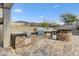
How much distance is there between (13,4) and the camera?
9.44 feet

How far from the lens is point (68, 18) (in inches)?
114

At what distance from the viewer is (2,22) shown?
2871 mm

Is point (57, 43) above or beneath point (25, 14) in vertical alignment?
beneath

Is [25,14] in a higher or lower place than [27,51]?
higher

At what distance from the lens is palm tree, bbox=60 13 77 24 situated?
2.88m

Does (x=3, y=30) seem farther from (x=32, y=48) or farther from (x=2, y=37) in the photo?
(x=32, y=48)

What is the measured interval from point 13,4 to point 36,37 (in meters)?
0.47

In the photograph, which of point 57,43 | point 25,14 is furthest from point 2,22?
point 57,43

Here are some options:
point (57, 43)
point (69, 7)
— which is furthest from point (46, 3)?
point (57, 43)

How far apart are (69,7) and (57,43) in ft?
1.46

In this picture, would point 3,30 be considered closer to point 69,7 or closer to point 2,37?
point 2,37

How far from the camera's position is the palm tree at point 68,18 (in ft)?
9.43

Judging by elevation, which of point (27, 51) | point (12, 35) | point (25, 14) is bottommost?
point (27, 51)

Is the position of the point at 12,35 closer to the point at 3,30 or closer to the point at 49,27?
the point at 3,30
